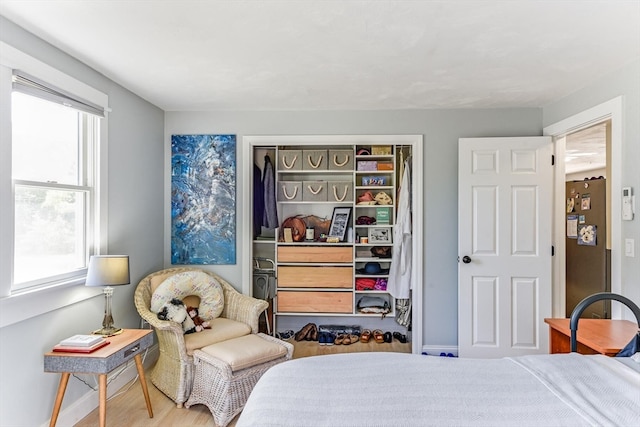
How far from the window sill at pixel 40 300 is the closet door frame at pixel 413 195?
1342 mm

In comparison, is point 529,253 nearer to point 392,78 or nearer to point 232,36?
point 392,78

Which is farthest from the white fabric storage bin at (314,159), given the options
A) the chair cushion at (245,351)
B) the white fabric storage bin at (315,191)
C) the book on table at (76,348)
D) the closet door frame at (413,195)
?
the book on table at (76,348)

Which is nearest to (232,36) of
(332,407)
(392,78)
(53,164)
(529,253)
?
(392,78)

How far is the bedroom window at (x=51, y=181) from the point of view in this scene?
1.94 m

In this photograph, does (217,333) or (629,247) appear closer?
(629,247)

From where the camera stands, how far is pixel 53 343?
2104 millimetres

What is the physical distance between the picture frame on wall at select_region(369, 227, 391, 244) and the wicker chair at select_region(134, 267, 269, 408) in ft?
5.28

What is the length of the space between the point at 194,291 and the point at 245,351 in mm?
792

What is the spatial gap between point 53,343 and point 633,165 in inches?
146

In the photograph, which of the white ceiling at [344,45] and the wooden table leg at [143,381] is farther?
the wooden table leg at [143,381]

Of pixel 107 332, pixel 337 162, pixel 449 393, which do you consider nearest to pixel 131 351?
pixel 107 332

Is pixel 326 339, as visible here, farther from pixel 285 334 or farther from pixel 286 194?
pixel 286 194

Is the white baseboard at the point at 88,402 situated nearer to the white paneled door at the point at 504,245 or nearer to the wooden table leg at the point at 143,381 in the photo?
the wooden table leg at the point at 143,381

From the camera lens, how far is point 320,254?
3.92 meters
